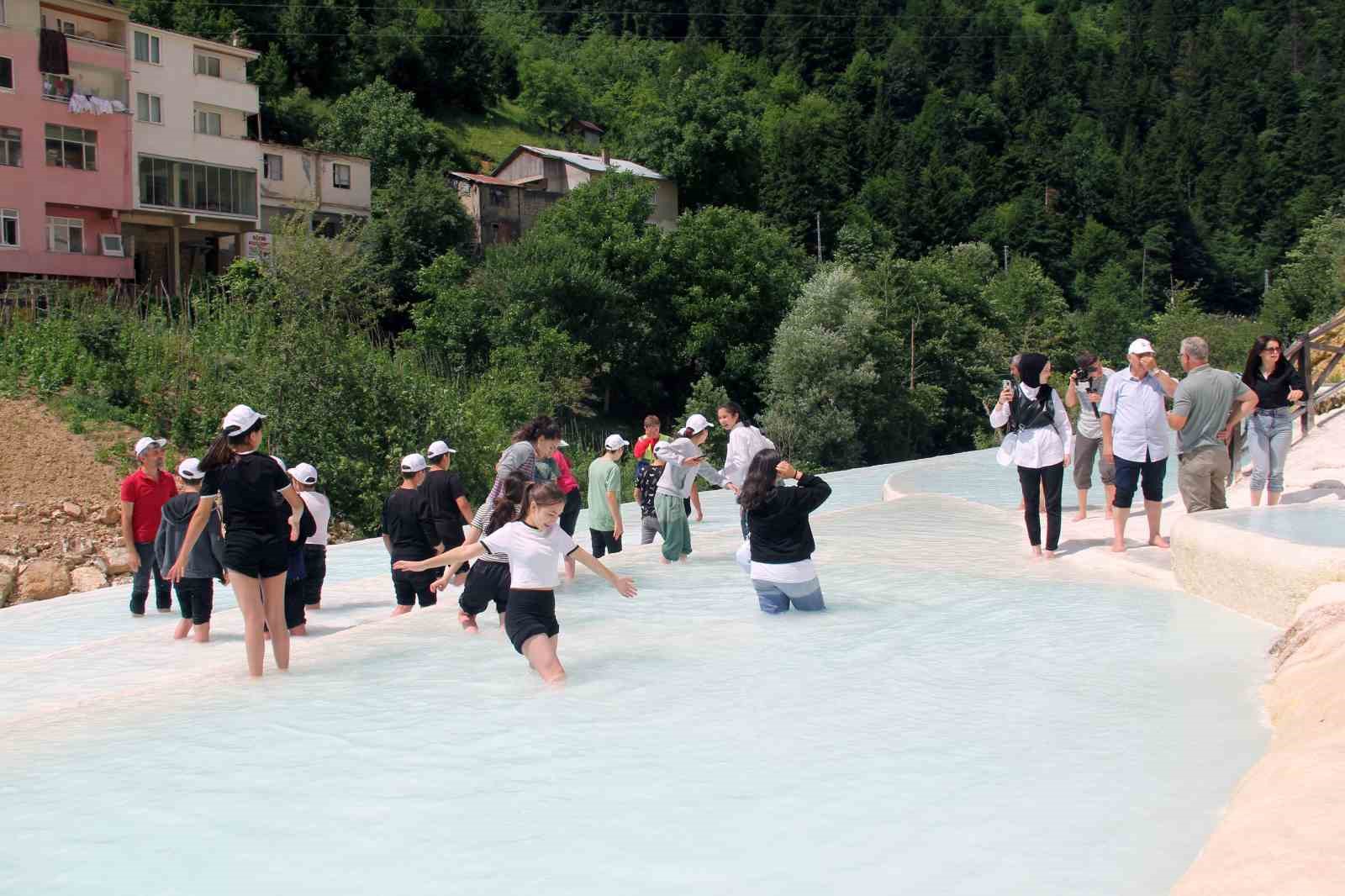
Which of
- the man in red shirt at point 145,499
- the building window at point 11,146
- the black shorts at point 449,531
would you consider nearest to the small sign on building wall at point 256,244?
the building window at point 11,146

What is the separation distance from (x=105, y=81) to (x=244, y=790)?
42864 millimetres

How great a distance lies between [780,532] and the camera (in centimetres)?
928

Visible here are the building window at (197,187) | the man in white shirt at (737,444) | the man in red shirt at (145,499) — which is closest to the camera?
the man in red shirt at (145,499)

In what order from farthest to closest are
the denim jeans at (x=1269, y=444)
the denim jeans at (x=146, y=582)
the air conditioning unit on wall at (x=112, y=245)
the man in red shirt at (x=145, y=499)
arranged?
the air conditioning unit on wall at (x=112, y=245), the denim jeans at (x=1269, y=444), the denim jeans at (x=146, y=582), the man in red shirt at (x=145, y=499)

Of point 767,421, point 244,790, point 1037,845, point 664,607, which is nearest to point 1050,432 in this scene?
point 664,607

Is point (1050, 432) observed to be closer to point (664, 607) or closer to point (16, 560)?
point (664, 607)

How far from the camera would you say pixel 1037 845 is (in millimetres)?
5062

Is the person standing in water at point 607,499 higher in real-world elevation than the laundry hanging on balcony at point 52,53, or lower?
lower

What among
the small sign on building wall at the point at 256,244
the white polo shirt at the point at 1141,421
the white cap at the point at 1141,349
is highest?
the small sign on building wall at the point at 256,244

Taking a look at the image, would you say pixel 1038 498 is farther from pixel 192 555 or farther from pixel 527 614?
pixel 192 555

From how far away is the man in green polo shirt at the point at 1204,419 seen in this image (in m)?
10.8

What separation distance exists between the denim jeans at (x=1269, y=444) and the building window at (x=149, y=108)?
4176 centimetres

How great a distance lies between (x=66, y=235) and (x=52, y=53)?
228 inches

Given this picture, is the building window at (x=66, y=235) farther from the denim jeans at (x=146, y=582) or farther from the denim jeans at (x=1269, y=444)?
the denim jeans at (x=1269, y=444)
